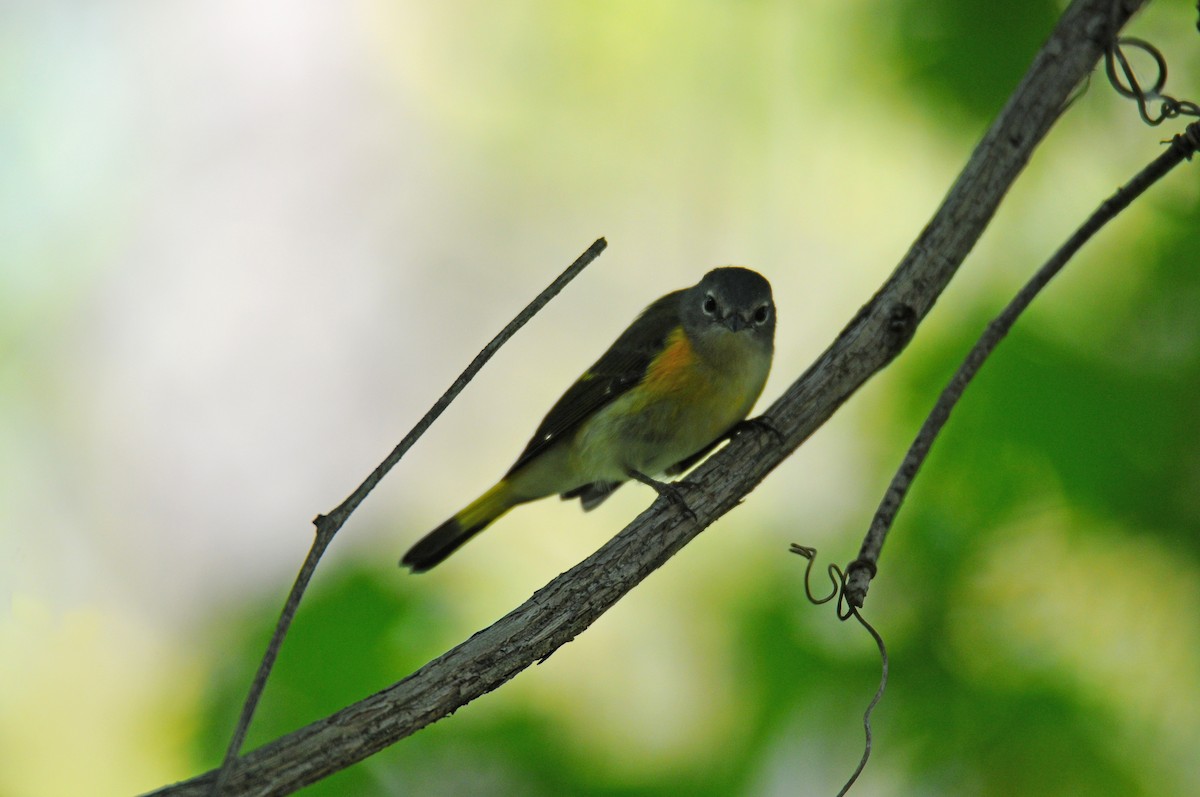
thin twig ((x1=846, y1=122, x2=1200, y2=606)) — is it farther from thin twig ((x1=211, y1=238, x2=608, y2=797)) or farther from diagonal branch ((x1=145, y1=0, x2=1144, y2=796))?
thin twig ((x1=211, y1=238, x2=608, y2=797))

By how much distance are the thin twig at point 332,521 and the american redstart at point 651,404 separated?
1.62m

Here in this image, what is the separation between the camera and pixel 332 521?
170cm

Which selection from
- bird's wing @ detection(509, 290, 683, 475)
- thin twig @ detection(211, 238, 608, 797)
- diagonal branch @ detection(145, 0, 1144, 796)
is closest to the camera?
thin twig @ detection(211, 238, 608, 797)

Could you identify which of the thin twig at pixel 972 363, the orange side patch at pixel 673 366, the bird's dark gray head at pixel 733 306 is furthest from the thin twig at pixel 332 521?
the bird's dark gray head at pixel 733 306

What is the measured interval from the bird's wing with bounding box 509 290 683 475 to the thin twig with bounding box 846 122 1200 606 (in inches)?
74.6

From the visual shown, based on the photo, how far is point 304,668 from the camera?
10.0 feet

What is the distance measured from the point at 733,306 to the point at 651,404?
45 cm

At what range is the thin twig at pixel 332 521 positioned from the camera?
1.58 metres

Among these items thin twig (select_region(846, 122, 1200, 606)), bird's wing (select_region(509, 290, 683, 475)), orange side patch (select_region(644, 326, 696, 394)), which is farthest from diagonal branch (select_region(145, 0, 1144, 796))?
bird's wing (select_region(509, 290, 683, 475))

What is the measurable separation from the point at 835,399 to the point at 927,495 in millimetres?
991

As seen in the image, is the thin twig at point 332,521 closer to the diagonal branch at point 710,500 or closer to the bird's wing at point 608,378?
the diagonal branch at point 710,500

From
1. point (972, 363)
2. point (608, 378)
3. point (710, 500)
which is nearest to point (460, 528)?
point (608, 378)

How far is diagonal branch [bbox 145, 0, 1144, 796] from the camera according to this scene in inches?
71.6

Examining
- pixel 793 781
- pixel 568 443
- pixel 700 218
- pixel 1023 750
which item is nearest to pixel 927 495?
pixel 1023 750
